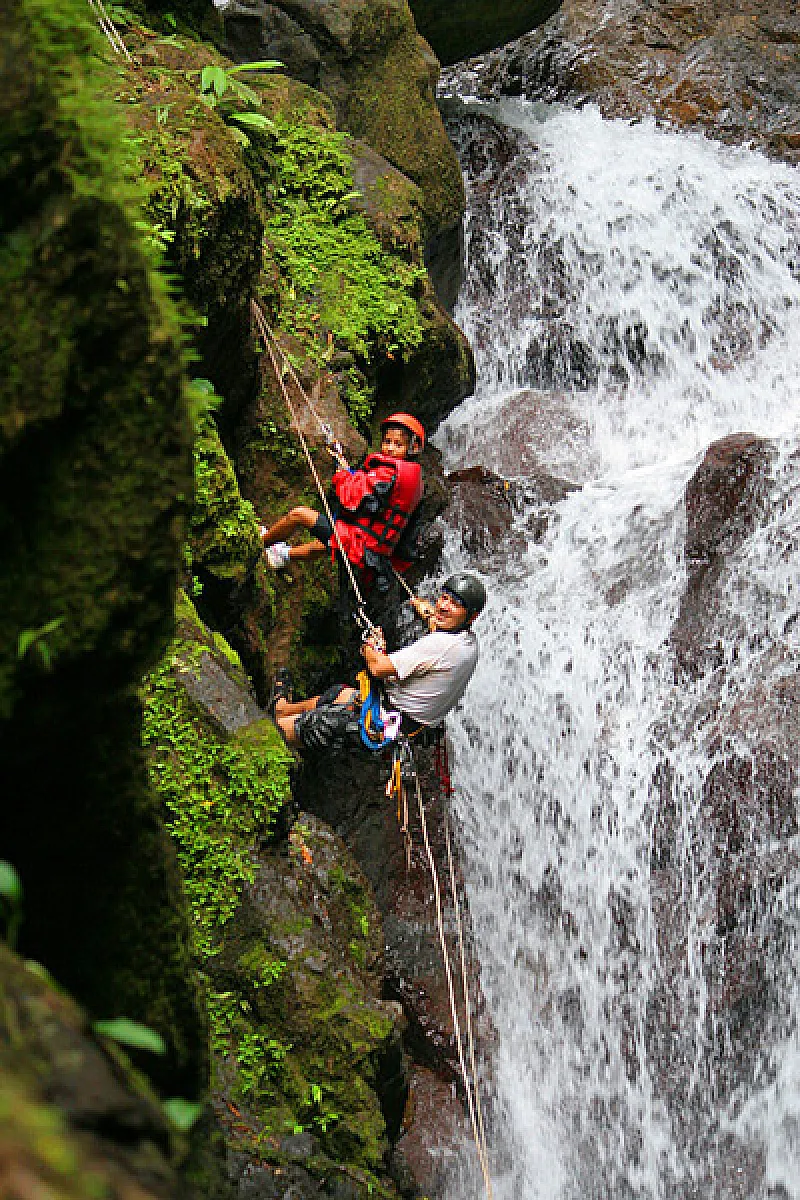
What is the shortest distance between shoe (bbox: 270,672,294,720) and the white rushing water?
7.74 ft

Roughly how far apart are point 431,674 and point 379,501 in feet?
4.35

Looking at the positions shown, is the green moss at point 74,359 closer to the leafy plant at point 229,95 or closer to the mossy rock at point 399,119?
the leafy plant at point 229,95

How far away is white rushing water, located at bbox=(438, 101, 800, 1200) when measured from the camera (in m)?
7.39

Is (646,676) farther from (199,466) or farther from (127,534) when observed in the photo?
(127,534)

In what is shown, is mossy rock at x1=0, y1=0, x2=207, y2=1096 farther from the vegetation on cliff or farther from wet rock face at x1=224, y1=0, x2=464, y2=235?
wet rock face at x1=224, y1=0, x2=464, y2=235

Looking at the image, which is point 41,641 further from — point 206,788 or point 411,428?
point 411,428

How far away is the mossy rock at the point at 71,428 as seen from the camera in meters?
1.76

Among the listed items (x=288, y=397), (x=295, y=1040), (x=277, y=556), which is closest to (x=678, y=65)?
(x=288, y=397)

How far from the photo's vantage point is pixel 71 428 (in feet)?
6.11

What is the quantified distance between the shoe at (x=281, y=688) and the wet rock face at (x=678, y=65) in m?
11.8

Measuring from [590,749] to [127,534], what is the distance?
7155 millimetres

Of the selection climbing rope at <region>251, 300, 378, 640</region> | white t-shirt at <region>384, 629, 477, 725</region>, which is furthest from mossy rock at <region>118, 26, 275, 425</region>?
white t-shirt at <region>384, 629, 477, 725</region>

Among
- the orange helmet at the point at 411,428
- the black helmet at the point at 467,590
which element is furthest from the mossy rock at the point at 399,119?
the black helmet at the point at 467,590

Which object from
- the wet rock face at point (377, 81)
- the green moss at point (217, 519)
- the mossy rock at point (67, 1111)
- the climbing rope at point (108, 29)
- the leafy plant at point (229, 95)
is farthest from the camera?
the wet rock face at point (377, 81)
